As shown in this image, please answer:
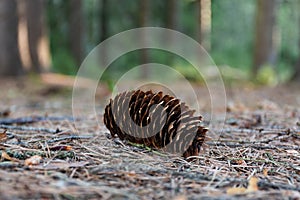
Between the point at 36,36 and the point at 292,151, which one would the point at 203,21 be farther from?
the point at 292,151

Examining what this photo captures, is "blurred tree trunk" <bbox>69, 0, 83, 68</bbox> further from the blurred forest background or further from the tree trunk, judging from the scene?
the tree trunk

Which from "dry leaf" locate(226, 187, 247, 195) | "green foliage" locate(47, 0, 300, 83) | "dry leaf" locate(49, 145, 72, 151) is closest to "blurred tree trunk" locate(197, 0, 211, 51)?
"green foliage" locate(47, 0, 300, 83)

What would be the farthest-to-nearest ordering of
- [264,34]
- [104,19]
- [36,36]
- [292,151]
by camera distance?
[104,19] < [36,36] < [264,34] < [292,151]

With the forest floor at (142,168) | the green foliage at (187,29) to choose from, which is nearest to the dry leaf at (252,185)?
the forest floor at (142,168)

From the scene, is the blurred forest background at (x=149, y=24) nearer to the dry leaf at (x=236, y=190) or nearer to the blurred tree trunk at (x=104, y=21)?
the blurred tree trunk at (x=104, y=21)

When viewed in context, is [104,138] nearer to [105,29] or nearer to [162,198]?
[162,198]

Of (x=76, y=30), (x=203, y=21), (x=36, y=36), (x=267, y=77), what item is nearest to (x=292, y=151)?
(x=267, y=77)

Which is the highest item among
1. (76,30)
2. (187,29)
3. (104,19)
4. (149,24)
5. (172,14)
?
(104,19)
